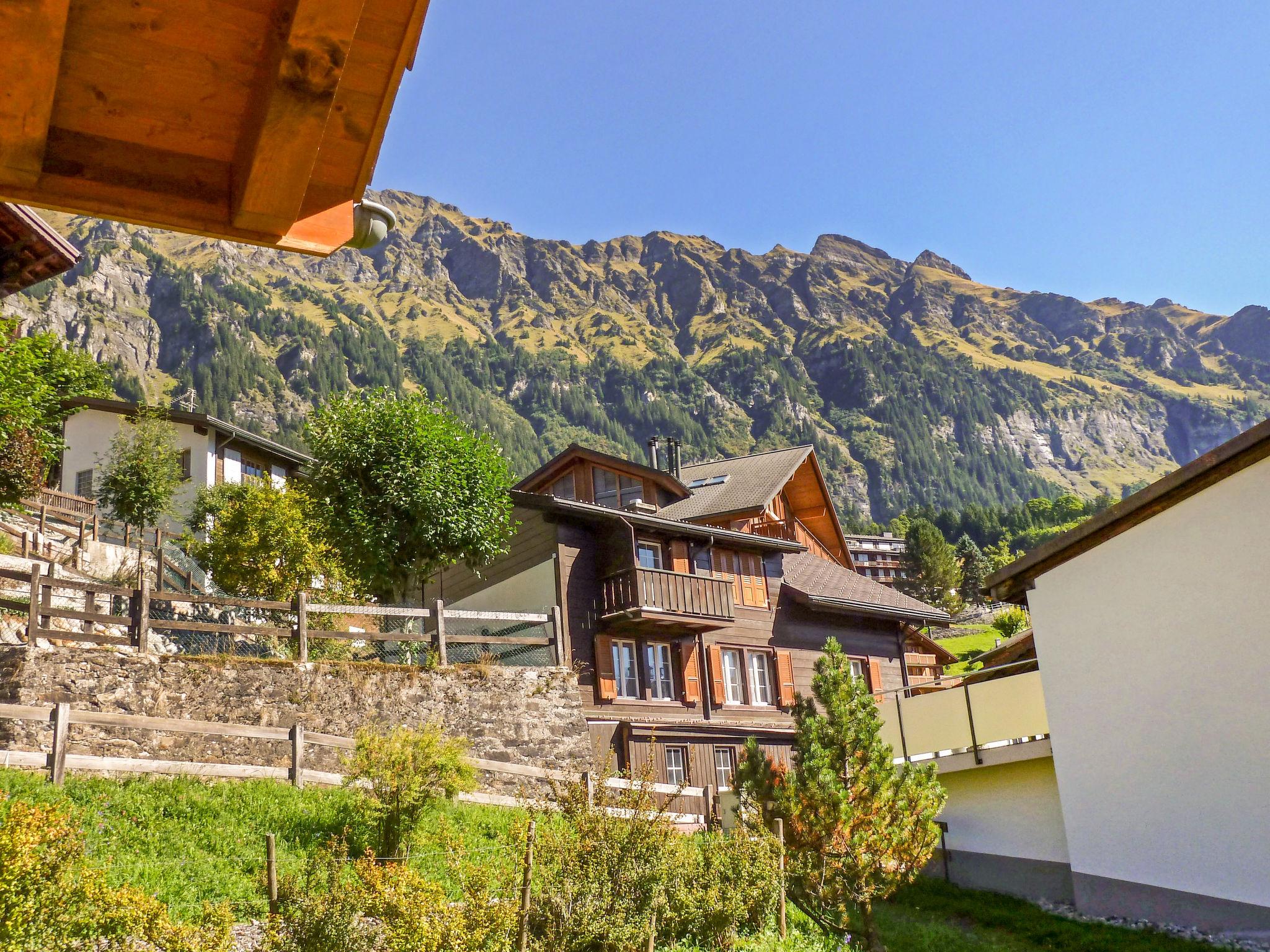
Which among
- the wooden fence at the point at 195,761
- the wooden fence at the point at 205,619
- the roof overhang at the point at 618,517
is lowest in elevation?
the wooden fence at the point at 195,761

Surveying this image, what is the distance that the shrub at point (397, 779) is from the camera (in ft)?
44.8

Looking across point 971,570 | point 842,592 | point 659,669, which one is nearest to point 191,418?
point 659,669

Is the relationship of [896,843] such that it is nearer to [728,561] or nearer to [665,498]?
[728,561]

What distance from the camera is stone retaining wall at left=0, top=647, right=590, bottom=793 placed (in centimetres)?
1531

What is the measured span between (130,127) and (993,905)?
54.0 ft

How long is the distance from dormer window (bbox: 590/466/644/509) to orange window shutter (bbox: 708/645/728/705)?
19.1 feet

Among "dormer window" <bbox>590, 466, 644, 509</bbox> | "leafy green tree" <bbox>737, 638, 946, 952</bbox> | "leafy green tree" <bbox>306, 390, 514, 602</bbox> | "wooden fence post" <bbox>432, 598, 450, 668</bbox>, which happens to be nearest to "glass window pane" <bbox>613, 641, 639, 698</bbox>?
"leafy green tree" <bbox>306, 390, 514, 602</bbox>

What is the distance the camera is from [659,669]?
26.5 metres

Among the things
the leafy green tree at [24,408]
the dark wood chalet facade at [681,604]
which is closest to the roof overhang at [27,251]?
the leafy green tree at [24,408]

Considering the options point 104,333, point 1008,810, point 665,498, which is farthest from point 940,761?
point 104,333

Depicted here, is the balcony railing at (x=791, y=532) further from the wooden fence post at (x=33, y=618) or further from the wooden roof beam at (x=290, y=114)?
the wooden roof beam at (x=290, y=114)

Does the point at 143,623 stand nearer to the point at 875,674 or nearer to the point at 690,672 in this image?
the point at 690,672

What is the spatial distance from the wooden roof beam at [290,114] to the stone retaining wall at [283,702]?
14.3 meters

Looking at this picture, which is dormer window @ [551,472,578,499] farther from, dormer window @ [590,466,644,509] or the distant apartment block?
the distant apartment block
